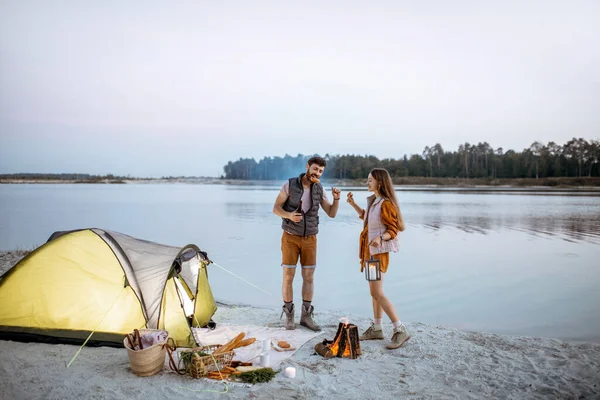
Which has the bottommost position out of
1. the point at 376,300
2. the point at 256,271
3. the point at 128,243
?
the point at 256,271

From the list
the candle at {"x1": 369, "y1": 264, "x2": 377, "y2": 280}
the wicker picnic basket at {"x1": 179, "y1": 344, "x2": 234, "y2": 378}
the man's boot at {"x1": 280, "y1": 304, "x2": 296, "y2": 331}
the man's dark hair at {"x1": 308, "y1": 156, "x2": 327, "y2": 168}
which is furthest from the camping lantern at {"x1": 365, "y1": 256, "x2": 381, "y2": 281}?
the wicker picnic basket at {"x1": 179, "y1": 344, "x2": 234, "y2": 378}

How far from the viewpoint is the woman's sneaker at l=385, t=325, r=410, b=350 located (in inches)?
202

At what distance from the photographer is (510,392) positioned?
13.3ft

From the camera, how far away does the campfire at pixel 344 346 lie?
189 inches

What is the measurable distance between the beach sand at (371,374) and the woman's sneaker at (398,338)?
0.30ft

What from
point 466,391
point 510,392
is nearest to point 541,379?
point 510,392

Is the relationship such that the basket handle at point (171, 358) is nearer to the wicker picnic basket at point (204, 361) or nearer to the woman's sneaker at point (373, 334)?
the wicker picnic basket at point (204, 361)

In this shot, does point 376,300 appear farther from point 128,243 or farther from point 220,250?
point 220,250

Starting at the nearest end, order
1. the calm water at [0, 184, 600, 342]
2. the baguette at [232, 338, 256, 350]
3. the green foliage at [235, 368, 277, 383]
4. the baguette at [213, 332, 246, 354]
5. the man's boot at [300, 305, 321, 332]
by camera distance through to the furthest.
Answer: the green foliage at [235, 368, 277, 383]
the baguette at [213, 332, 246, 354]
the baguette at [232, 338, 256, 350]
the man's boot at [300, 305, 321, 332]
the calm water at [0, 184, 600, 342]

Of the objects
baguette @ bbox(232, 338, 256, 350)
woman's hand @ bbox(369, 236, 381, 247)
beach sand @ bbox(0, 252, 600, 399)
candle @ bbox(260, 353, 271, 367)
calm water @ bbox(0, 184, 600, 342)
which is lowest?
calm water @ bbox(0, 184, 600, 342)

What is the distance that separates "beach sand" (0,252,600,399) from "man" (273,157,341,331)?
55 centimetres

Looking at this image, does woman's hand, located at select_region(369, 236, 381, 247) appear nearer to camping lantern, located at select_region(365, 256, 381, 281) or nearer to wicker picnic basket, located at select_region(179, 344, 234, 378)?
camping lantern, located at select_region(365, 256, 381, 281)

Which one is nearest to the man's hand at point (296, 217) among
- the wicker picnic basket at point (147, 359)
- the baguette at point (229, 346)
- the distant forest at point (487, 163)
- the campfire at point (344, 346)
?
the campfire at point (344, 346)

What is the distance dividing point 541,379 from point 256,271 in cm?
723
